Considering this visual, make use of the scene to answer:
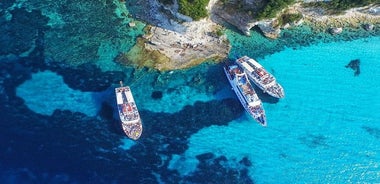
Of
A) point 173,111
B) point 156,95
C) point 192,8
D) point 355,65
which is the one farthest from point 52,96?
point 355,65

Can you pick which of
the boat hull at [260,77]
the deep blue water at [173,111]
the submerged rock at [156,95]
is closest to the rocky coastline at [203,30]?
the deep blue water at [173,111]

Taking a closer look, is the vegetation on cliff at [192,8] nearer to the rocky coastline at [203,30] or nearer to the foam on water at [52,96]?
the rocky coastline at [203,30]

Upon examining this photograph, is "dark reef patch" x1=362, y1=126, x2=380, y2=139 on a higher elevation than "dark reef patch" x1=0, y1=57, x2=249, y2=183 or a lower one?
lower

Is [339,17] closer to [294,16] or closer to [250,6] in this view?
[294,16]

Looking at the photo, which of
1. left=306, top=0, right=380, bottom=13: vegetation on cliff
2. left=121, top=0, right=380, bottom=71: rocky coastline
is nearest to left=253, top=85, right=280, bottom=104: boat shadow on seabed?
left=121, top=0, right=380, bottom=71: rocky coastline

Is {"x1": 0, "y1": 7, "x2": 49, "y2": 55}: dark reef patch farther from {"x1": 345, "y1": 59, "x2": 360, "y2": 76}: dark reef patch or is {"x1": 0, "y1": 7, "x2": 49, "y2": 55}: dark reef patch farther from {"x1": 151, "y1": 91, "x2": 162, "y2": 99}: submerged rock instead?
{"x1": 345, "y1": 59, "x2": 360, "y2": 76}: dark reef patch
